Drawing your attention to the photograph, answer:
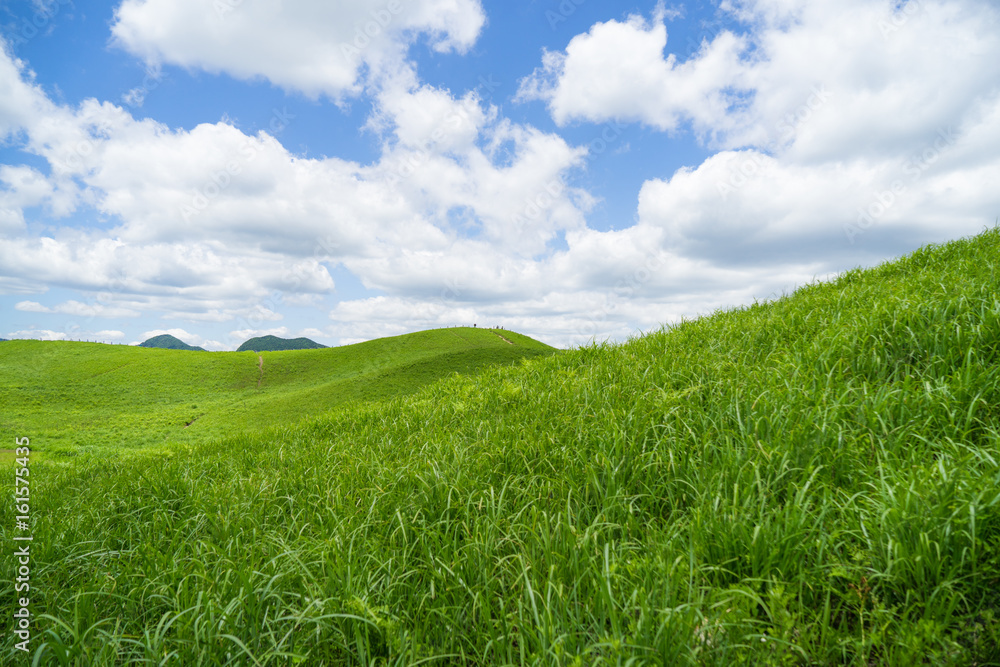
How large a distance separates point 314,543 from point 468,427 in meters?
3.24

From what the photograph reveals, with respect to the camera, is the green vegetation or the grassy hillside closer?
the green vegetation

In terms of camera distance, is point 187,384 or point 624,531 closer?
point 624,531

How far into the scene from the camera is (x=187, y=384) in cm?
4575

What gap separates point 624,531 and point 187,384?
5480 cm

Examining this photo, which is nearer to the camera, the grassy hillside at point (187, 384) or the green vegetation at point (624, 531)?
the green vegetation at point (624, 531)

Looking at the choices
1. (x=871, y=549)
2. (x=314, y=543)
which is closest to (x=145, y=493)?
(x=314, y=543)

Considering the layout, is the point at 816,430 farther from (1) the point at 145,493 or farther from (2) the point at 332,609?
(1) the point at 145,493

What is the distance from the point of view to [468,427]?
22.1ft

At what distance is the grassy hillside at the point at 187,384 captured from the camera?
1148 inches

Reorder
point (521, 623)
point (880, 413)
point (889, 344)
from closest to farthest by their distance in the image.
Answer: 1. point (521, 623)
2. point (880, 413)
3. point (889, 344)

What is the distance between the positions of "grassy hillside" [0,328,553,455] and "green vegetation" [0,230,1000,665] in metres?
16.7

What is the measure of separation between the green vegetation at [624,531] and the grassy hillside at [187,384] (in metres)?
16.7

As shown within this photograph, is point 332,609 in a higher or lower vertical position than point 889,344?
lower

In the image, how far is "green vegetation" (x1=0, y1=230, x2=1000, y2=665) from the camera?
231 cm
